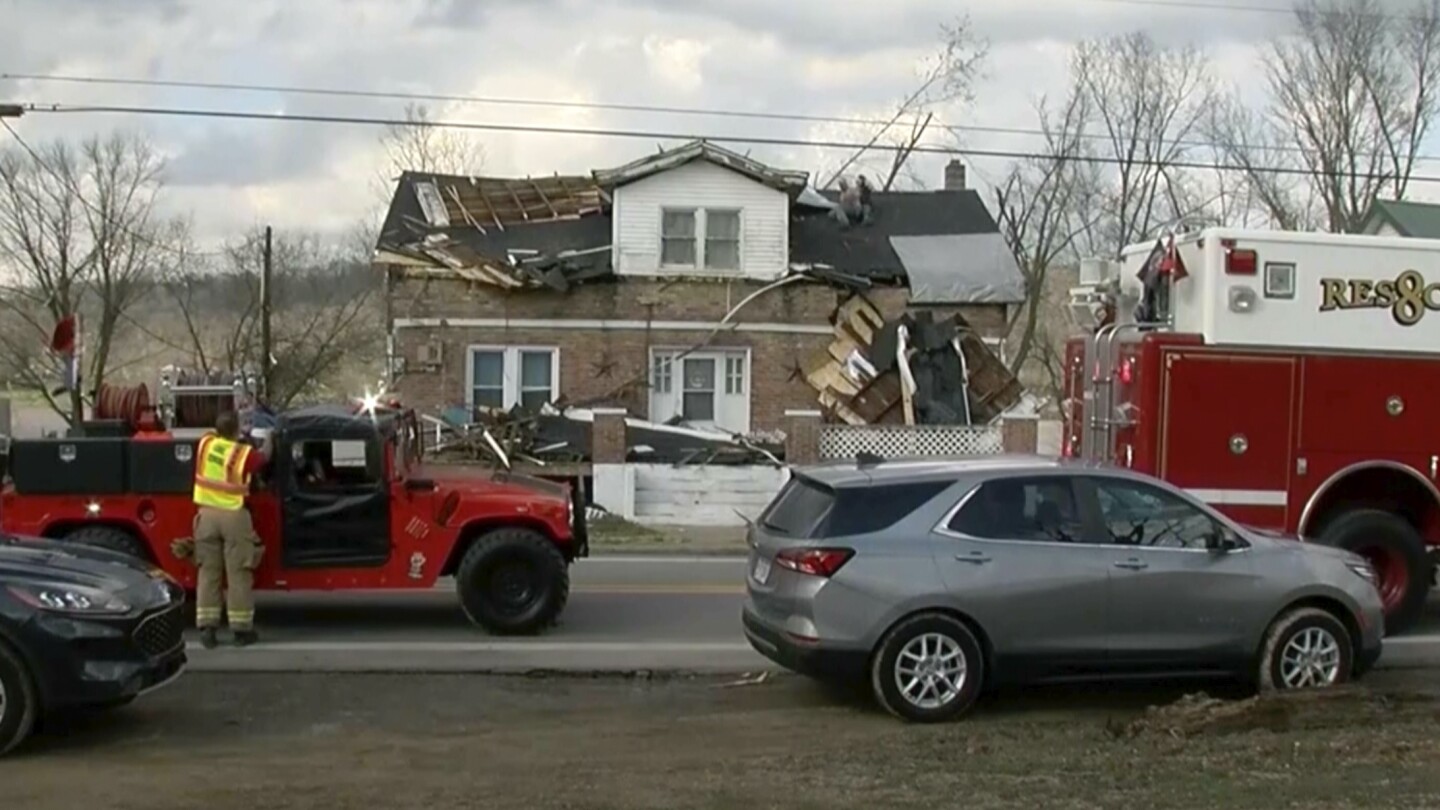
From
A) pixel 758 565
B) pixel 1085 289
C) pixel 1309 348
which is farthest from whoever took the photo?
pixel 1085 289

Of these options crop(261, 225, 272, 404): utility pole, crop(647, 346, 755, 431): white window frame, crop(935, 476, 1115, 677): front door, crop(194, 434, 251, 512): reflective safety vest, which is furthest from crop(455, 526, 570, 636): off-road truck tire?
crop(261, 225, 272, 404): utility pole

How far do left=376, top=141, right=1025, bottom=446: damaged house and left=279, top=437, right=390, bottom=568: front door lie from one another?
16228 mm

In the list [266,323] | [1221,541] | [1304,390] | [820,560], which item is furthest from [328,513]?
[266,323]

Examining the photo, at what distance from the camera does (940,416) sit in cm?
2734

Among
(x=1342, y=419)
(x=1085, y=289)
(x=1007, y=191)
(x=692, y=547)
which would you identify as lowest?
(x=692, y=547)

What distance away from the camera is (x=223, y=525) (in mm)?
11398

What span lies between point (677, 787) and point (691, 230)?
2283 cm

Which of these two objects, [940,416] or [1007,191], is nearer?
[940,416]

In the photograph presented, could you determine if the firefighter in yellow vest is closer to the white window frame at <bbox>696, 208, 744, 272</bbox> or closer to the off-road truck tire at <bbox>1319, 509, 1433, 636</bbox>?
the off-road truck tire at <bbox>1319, 509, 1433, 636</bbox>

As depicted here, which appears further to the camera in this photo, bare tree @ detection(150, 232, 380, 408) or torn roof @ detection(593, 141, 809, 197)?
bare tree @ detection(150, 232, 380, 408)

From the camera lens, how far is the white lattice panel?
85.1 ft

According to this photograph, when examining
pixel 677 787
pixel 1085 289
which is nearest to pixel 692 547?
pixel 1085 289

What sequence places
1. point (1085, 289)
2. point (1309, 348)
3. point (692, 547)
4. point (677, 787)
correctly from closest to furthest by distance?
point (677, 787) → point (1309, 348) → point (1085, 289) → point (692, 547)

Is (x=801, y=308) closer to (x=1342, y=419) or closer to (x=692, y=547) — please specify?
(x=692, y=547)
